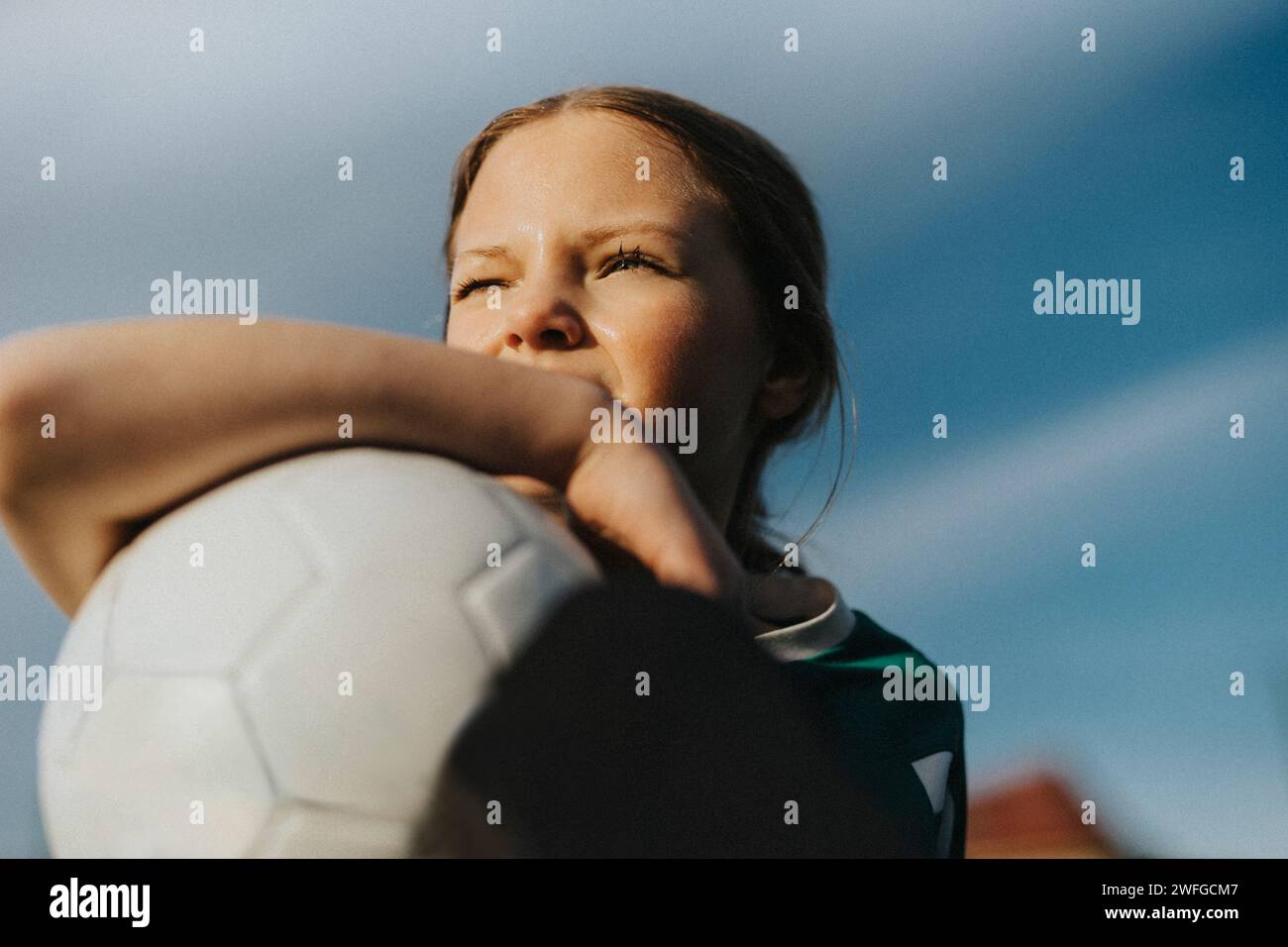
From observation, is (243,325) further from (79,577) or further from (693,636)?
(693,636)

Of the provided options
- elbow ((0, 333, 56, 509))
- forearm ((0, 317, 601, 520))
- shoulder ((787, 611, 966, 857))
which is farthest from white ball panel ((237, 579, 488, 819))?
shoulder ((787, 611, 966, 857))

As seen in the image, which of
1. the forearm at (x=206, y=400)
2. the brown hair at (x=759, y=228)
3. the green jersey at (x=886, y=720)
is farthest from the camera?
the brown hair at (x=759, y=228)

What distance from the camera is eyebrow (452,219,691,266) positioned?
1.82 m

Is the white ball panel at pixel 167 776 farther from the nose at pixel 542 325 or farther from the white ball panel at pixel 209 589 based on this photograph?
the nose at pixel 542 325

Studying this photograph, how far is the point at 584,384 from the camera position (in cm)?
129

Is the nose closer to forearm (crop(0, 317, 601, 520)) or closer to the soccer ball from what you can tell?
forearm (crop(0, 317, 601, 520))

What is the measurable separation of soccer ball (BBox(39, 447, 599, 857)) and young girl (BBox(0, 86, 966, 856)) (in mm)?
73

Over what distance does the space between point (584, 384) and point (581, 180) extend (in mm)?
719

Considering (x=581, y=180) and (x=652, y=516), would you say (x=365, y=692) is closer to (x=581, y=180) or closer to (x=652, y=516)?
(x=652, y=516)

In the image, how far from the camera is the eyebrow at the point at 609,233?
5.97 feet

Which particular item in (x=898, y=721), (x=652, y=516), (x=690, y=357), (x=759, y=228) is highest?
(x=759, y=228)

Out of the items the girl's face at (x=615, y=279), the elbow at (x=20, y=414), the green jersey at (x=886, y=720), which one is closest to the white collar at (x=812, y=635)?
the green jersey at (x=886, y=720)

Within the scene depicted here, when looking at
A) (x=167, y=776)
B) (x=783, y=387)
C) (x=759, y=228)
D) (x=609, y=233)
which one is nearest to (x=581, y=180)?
(x=609, y=233)
